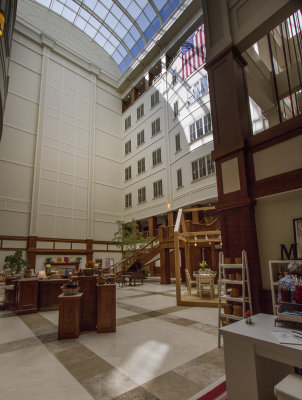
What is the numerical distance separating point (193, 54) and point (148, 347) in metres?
16.6

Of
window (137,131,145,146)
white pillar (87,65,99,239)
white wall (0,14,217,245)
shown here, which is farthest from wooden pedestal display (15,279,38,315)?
window (137,131,145,146)

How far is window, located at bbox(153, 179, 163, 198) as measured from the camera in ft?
61.1

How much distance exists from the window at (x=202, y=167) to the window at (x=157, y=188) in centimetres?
362

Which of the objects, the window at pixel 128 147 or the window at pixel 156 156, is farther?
the window at pixel 128 147

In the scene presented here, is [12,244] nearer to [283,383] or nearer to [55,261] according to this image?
[55,261]

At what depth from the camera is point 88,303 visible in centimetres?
534

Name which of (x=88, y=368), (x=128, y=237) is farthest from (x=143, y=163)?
(x=88, y=368)

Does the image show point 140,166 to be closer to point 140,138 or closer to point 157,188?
point 140,138

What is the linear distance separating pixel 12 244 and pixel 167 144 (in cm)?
1306

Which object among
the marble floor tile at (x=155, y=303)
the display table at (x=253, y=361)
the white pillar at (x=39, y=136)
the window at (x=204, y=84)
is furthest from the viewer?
the white pillar at (x=39, y=136)

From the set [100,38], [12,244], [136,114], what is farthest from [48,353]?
[100,38]

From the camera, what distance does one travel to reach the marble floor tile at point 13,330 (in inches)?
189

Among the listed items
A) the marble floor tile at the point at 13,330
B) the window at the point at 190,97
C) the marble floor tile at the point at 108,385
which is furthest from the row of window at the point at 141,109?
the marble floor tile at the point at 108,385

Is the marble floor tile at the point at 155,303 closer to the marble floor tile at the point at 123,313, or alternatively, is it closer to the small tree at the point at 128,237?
the marble floor tile at the point at 123,313
